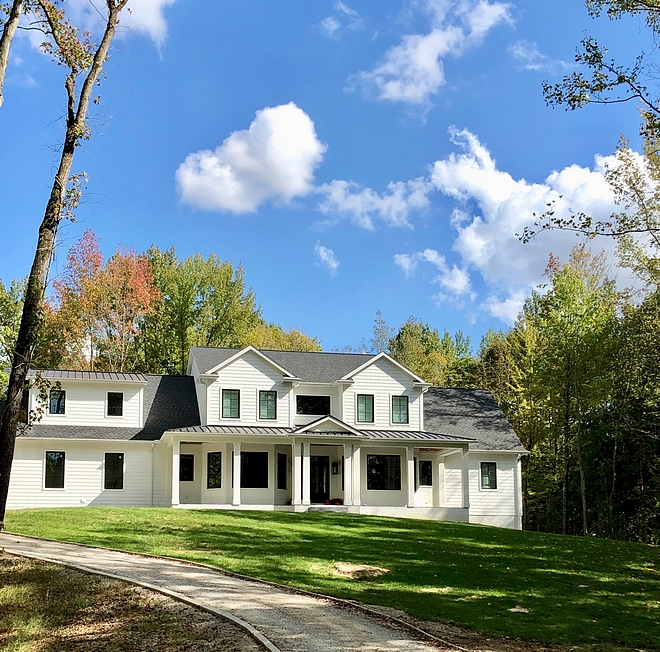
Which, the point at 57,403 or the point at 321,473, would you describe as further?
the point at 321,473

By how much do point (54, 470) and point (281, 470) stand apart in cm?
868

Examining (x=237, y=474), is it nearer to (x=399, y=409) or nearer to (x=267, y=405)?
(x=267, y=405)

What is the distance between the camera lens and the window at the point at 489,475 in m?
34.5

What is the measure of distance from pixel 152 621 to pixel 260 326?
44003mm

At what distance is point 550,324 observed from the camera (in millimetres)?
32812

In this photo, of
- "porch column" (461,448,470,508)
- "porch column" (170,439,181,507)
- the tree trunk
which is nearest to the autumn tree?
the tree trunk

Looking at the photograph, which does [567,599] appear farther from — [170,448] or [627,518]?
[627,518]

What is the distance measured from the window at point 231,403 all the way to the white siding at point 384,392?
4.54m

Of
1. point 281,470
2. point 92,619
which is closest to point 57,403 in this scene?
point 281,470

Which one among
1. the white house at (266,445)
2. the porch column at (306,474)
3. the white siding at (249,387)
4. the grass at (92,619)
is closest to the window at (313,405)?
the white house at (266,445)

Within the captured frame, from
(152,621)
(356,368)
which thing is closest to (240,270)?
(356,368)

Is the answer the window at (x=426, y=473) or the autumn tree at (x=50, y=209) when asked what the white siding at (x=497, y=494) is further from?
the autumn tree at (x=50, y=209)

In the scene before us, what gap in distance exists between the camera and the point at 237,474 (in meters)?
29.8

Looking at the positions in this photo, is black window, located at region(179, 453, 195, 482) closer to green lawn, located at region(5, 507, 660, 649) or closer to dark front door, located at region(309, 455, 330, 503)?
dark front door, located at region(309, 455, 330, 503)
